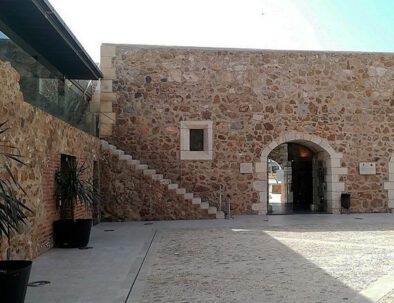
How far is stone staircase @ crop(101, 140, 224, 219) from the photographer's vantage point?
1210 cm

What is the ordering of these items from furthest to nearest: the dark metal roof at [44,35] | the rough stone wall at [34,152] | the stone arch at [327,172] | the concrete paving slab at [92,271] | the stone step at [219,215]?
the stone arch at [327,172], the stone step at [219,215], the dark metal roof at [44,35], the rough stone wall at [34,152], the concrete paving slab at [92,271]

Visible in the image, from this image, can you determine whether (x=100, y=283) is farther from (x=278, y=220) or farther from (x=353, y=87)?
(x=353, y=87)

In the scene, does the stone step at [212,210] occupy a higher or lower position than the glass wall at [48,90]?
lower

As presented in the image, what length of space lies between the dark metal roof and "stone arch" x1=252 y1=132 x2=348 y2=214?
5.70 metres

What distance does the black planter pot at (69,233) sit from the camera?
7531 millimetres

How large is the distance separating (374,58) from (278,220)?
20.3ft

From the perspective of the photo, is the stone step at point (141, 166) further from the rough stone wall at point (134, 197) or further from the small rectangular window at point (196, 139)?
the small rectangular window at point (196, 139)

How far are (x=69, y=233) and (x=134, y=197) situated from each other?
467cm

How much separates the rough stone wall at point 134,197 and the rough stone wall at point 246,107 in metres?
1.05

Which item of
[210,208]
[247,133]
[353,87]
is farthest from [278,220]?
[353,87]

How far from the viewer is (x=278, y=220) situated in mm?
11984

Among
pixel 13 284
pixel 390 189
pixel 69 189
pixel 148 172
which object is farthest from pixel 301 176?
pixel 13 284

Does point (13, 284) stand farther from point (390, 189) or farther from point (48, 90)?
point (390, 189)

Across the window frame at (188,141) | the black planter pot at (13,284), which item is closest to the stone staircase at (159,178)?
the window frame at (188,141)
